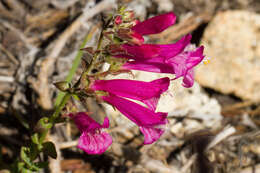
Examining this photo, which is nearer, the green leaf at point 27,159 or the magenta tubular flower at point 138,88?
the magenta tubular flower at point 138,88

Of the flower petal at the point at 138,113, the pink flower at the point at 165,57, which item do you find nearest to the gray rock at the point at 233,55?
the pink flower at the point at 165,57

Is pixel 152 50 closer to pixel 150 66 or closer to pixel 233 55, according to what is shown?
pixel 150 66

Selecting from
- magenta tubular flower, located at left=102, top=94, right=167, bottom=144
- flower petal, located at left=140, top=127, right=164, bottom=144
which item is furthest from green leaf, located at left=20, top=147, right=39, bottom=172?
flower petal, located at left=140, top=127, right=164, bottom=144

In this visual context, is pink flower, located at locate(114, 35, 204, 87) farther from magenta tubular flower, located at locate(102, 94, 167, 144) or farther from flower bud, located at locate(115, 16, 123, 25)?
magenta tubular flower, located at locate(102, 94, 167, 144)

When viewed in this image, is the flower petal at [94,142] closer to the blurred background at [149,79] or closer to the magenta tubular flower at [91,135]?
the magenta tubular flower at [91,135]

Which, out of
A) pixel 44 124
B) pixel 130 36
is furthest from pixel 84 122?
pixel 130 36

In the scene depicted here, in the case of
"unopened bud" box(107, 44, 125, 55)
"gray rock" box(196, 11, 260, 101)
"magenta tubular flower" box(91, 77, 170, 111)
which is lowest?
"gray rock" box(196, 11, 260, 101)
